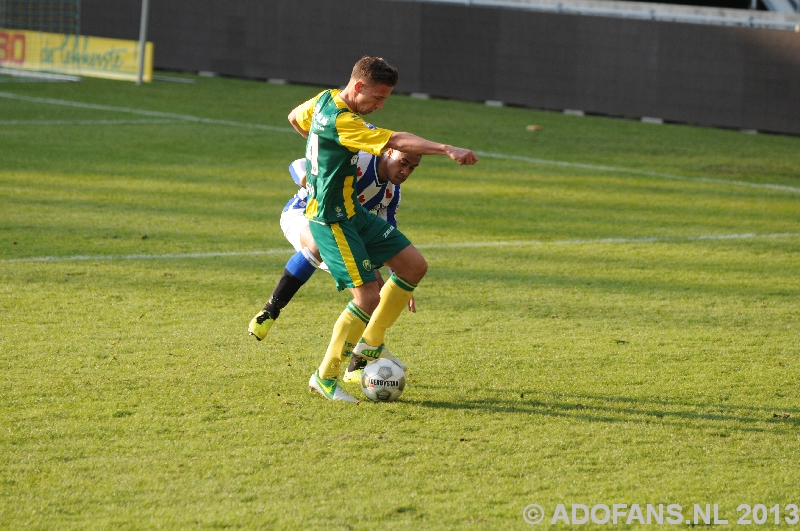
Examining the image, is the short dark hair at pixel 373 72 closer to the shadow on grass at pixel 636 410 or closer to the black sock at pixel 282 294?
the black sock at pixel 282 294

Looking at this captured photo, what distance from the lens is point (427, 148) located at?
15.2 feet

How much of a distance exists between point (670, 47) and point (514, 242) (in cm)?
1089

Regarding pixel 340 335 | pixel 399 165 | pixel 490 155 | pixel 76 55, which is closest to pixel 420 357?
pixel 340 335

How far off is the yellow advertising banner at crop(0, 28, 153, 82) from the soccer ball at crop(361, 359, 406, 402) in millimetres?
19109

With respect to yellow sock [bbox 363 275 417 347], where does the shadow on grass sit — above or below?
below

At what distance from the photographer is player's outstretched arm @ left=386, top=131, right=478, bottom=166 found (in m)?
4.54

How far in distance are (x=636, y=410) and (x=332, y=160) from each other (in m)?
1.81

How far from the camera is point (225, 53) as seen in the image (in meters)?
25.2

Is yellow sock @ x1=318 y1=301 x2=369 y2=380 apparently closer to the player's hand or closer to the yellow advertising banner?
the player's hand

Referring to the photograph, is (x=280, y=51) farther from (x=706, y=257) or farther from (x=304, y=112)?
(x=304, y=112)

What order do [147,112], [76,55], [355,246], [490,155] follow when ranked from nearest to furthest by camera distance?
[355,246]
[490,155]
[147,112]
[76,55]

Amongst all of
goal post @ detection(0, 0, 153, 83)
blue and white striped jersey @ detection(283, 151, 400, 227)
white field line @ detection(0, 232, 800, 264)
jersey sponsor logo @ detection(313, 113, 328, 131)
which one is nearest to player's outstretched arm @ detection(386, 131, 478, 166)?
jersey sponsor logo @ detection(313, 113, 328, 131)

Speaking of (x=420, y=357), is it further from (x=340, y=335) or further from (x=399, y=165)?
(x=399, y=165)

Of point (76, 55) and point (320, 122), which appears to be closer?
point (320, 122)
